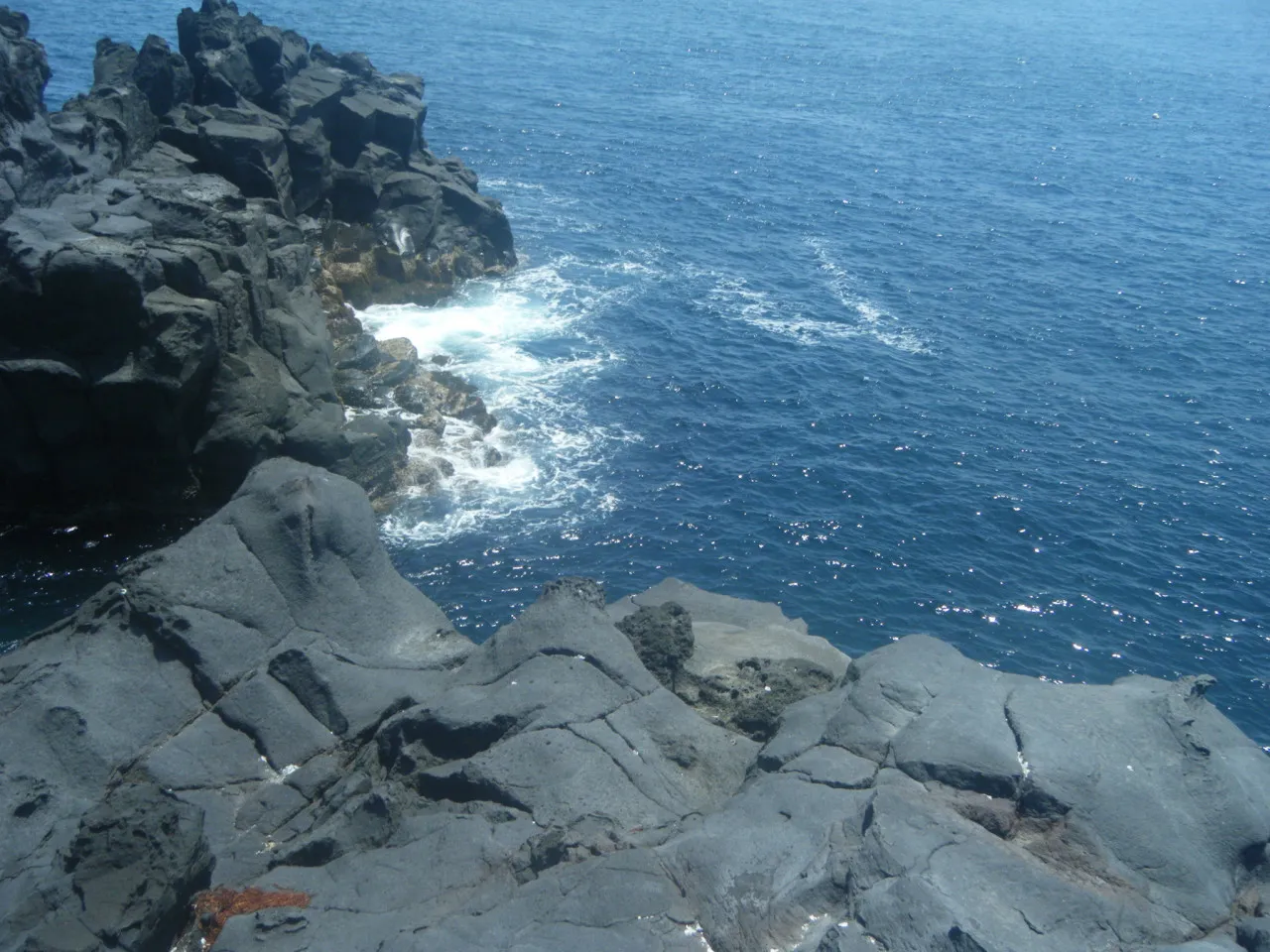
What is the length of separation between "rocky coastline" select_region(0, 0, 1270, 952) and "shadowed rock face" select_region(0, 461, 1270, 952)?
0.25 ft

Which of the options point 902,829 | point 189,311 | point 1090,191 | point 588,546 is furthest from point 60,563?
point 1090,191

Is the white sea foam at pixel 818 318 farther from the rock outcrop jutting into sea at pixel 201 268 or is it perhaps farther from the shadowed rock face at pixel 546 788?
the shadowed rock face at pixel 546 788

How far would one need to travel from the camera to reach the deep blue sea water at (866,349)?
4550 centimetres

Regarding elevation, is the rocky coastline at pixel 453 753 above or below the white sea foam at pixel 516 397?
above

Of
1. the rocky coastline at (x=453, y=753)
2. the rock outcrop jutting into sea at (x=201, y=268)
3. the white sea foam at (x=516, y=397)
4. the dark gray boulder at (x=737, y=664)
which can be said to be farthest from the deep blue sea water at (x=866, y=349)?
the rocky coastline at (x=453, y=753)

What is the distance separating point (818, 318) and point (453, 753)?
4816 cm

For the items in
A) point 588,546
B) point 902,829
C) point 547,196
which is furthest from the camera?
point 547,196

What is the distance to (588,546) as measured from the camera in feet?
153

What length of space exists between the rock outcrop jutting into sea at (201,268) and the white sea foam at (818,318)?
16.3 metres

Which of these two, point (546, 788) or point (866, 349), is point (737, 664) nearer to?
point (546, 788)

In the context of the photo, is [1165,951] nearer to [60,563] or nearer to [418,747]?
[418,747]

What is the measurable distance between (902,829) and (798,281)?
2234 inches

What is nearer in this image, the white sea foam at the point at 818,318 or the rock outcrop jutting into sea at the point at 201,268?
the rock outcrop jutting into sea at the point at 201,268

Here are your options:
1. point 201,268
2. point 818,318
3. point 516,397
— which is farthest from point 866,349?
point 201,268
